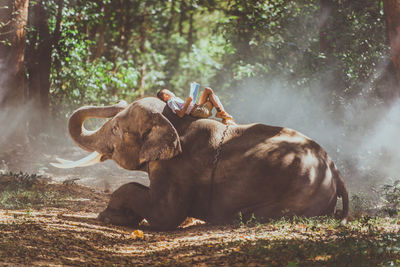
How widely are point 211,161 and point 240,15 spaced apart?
28.6 feet

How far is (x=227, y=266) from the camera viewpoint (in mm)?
4105

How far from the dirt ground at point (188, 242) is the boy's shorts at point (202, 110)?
1.61 meters

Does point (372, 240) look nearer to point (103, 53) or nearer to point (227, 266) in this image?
point (227, 266)

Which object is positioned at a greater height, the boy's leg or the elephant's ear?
the boy's leg

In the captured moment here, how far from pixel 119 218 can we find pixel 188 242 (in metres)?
1.58

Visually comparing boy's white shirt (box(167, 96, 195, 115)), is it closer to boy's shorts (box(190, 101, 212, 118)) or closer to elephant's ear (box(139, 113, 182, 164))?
boy's shorts (box(190, 101, 212, 118))

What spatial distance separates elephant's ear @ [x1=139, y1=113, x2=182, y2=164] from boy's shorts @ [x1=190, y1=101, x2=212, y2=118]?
54cm

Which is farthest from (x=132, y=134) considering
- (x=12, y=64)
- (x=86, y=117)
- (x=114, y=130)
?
(x=12, y=64)

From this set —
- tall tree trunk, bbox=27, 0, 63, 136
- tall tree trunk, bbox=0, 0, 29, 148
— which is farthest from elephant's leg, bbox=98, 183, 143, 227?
tall tree trunk, bbox=27, 0, 63, 136

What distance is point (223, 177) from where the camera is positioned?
6.48 m

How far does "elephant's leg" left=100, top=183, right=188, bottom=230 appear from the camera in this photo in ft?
20.9

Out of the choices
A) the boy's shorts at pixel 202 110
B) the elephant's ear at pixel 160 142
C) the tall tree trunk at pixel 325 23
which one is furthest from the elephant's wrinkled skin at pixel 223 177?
the tall tree trunk at pixel 325 23

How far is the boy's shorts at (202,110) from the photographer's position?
23.0ft

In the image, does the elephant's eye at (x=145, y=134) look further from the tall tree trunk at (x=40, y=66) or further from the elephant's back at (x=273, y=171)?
the tall tree trunk at (x=40, y=66)
